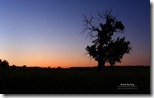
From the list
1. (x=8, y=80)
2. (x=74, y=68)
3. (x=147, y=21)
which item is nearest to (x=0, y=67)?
(x=8, y=80)

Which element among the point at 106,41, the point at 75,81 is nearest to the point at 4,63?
the point at 75,81

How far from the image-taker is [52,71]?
223 inches

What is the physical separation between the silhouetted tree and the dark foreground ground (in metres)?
0.20

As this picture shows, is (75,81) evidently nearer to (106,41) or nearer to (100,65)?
(100,65)

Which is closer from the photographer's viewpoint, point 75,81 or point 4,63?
point 75,81

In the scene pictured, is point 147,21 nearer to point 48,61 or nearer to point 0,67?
point 48,61

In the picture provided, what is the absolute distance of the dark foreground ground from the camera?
5348mm

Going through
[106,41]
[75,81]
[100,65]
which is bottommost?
[75,81]

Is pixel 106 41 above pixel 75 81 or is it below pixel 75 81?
above

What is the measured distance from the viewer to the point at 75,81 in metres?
5.55

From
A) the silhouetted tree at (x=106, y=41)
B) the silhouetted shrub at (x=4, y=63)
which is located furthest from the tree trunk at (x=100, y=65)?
the silhouetted shrub at (x=4, y=63)

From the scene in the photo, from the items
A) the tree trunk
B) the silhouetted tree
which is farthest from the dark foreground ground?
the silhouetted tree

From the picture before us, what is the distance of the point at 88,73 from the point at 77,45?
0.47 m

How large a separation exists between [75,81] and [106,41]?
802 mm
